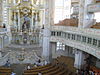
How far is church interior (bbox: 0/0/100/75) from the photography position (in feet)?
51.0

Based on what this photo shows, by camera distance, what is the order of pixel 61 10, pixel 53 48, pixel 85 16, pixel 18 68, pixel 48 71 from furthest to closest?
1. pixel 61 10
2. pixel 53 48
3. pixel 18 68
4. pixel 85 16
5. pixel 48 71

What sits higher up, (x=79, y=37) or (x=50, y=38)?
(x=79, y=37)

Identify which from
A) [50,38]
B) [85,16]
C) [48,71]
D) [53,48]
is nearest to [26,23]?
[50,38]

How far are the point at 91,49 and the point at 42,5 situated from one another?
1629cm

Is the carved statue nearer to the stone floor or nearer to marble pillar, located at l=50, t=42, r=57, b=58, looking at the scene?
marble pillar, located at l=50, t=42, r=57, b=58

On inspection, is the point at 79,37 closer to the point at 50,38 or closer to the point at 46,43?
the point at 50,38

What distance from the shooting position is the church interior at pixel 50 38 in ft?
51.0

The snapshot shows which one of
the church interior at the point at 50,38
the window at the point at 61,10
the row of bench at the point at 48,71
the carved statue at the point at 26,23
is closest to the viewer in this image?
the row of bench at the point at 48,71

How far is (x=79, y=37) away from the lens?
16562 millimetres

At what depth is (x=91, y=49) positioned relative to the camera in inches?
555

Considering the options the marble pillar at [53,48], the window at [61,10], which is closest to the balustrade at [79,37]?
the marble pillar at [53,48]

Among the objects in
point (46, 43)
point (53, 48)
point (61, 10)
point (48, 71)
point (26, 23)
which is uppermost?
point (61, 10)

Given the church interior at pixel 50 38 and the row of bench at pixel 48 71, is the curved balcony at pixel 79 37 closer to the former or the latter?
the church interior at pixel 50 38

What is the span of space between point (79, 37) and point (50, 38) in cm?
601
